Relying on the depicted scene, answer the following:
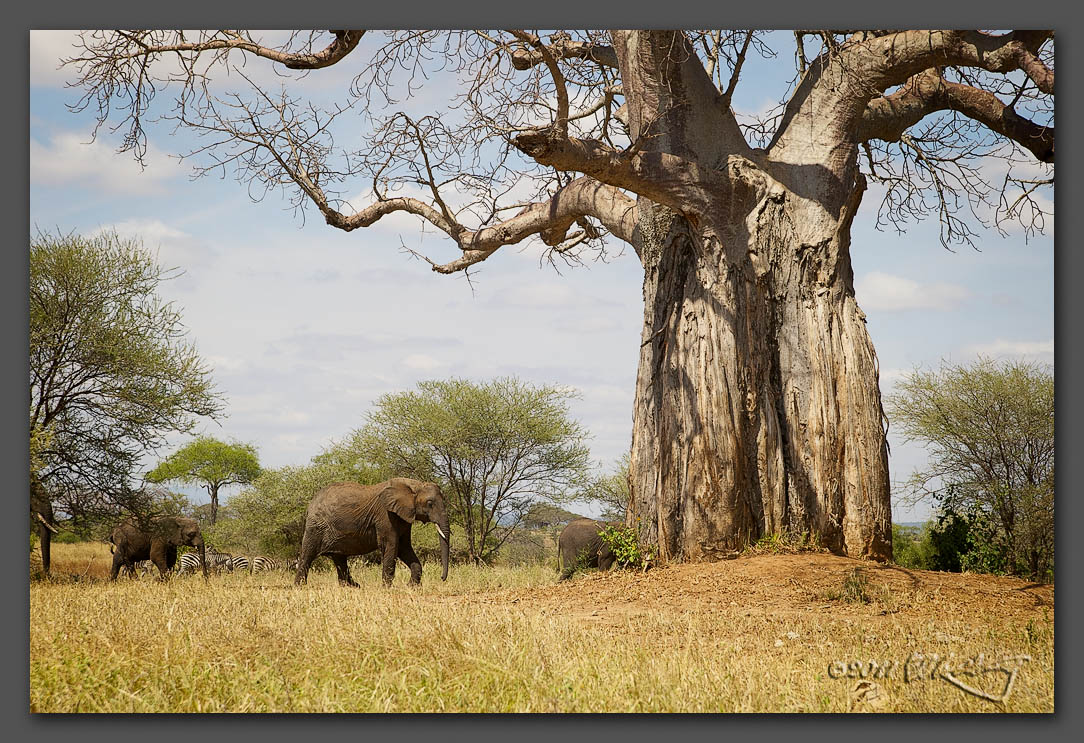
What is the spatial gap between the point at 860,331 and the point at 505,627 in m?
4.08

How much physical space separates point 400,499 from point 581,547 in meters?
2.21

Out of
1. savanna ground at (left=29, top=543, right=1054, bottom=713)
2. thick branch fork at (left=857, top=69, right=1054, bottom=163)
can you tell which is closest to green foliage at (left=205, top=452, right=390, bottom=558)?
savanna ground at (left=29, top=543, right=1054, bottom=713)

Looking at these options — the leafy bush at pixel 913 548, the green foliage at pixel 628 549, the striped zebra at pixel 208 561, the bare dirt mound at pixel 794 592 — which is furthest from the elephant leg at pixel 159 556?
the leafy bush at pixel 913 548

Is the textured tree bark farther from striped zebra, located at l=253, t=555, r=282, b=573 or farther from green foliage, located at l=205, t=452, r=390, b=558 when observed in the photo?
green foliage, located at l=205, t=452, r=390, b=558

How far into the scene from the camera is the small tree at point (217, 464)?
1415 cm

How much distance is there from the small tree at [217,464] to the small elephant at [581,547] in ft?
21.1

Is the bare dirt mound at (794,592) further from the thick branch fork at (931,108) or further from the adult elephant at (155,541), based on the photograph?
the adult elephant at (155,541)

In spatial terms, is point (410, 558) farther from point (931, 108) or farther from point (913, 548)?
point (931, 108)

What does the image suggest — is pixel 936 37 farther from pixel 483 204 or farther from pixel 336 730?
pixel 336 730

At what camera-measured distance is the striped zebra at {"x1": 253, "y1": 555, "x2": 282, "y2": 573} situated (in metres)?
13.6

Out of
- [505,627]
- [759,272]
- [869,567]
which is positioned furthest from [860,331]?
[505,627]

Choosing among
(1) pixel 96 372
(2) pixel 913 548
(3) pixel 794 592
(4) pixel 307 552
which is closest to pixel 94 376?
(1) pixel 96 372

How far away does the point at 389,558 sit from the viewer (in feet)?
30.3

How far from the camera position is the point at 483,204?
7.52 m
